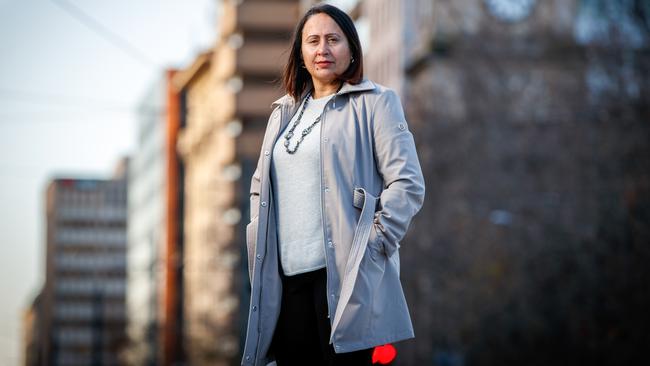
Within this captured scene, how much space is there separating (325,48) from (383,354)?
3.36ft

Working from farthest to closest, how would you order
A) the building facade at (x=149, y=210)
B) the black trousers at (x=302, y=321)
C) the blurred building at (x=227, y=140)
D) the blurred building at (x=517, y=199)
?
the building facade at (x=149, y=210), the blurred building at (x=227, y=140), the blurred building at (x=517, y=199), the black trousers at (x=302, y=321)

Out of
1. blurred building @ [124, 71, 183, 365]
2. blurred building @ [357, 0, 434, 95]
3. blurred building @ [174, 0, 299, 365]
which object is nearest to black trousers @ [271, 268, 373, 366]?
blurred building @ [174, 0, 299, 365]

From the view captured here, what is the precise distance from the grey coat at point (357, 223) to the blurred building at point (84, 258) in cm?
16438

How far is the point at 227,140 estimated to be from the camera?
77750 millimetres

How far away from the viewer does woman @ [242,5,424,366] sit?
177 inches

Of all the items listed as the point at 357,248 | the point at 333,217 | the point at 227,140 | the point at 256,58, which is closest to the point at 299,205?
the point at 333,217

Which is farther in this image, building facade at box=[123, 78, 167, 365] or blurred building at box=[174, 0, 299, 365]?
building facade at box=[123, 78, 167, 365]

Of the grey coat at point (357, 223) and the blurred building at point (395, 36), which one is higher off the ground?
the blurred building at point (395, 36)

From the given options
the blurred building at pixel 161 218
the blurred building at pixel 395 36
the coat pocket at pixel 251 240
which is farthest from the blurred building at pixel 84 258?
the coat pocket at pixel 251 240

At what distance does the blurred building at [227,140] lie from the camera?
59.7 metres

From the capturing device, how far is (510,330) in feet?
132

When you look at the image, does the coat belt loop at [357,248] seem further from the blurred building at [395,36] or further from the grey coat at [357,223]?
the blurred building at [395,36]

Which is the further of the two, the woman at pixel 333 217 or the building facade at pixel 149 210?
the building facade at pixel 149 210

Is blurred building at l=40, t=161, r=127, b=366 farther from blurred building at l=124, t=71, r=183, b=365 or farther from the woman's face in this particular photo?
the woman's face
